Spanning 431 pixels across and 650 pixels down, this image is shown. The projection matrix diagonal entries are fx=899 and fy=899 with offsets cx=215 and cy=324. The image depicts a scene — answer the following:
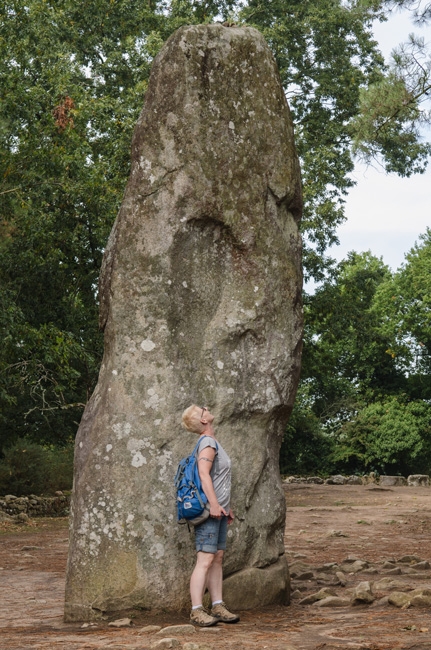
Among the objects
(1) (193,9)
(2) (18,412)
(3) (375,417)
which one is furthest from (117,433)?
(3) (375,417)

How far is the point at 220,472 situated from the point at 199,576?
80cm

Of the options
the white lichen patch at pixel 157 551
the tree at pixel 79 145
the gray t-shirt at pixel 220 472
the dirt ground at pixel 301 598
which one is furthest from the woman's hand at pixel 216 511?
the tree at pixel 79 145

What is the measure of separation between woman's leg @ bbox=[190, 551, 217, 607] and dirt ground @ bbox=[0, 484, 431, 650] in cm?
24

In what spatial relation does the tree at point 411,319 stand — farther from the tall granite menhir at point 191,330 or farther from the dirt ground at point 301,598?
the tall granite menhir at point 191,330

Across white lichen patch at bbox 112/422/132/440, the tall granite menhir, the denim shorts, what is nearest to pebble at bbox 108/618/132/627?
the tall granite menhir

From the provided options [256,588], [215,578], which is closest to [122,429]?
[215,578]

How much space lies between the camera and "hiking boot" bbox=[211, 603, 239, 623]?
6.86 metres

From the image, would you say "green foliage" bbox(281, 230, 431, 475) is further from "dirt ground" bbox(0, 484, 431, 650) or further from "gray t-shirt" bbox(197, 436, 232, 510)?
"gray t-shirt" bbox(197, 436, 232, 510)

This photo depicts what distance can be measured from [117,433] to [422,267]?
3618cm

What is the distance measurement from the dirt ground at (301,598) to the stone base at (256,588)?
113 mm

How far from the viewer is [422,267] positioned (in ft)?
137

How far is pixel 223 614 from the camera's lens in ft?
22.6

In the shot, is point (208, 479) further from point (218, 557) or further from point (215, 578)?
point (215, 578)

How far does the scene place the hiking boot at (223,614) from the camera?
686cm
